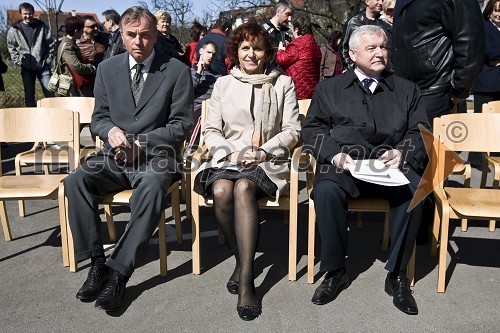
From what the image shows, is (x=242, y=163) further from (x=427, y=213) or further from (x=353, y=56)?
(x=427, y=213)

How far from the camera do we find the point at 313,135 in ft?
11.2

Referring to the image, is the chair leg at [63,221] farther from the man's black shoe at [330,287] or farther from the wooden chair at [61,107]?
the man's black shoe at [330,287]

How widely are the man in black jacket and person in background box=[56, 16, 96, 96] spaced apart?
167 inches

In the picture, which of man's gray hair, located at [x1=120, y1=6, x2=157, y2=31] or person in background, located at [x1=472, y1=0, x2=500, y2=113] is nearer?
man's gray hair, located at [x1=120, y1=6, x2=157, y2=31]

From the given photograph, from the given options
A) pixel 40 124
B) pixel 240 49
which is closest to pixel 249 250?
pixel 240 49

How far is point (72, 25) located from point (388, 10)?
3896 mm

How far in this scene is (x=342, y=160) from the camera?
3.22 meters

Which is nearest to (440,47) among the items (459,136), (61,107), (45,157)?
(459,136)

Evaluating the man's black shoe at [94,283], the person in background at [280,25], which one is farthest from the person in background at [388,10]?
the man's black shoe at [94,283]

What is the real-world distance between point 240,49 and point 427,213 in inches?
73.5

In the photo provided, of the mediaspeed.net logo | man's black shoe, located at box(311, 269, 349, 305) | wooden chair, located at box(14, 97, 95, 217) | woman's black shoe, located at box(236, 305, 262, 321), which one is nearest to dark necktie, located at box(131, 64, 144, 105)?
wooden chair, located at box(14, 97, 95, 217)

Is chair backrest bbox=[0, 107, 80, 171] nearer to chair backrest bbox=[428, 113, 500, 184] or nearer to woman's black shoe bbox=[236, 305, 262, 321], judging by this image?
woman's black shoe bbox=[236, 305, 262, 321]

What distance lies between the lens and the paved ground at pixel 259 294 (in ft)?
9.43

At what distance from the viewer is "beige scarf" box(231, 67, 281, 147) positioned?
3.52 m
